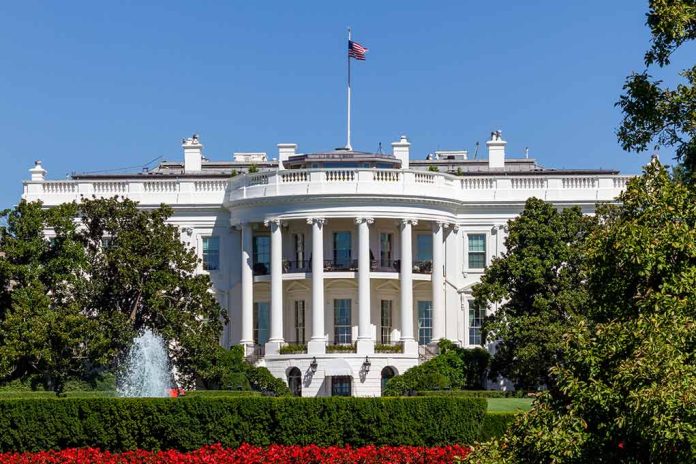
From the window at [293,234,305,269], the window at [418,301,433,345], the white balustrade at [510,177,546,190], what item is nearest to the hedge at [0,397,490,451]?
the window at [293,234,305,269]

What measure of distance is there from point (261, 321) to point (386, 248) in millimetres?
6874

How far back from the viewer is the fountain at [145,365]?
191ft

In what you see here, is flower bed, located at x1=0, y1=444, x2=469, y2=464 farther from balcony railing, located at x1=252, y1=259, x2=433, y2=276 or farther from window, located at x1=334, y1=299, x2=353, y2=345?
window, located at x1=334, y1=299, x2=353, y2=345

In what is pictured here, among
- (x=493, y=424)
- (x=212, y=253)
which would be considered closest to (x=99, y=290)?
(x=212, y=253)

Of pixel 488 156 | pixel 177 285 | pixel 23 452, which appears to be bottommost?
pixel 23 452

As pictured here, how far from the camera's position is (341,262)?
6831cm

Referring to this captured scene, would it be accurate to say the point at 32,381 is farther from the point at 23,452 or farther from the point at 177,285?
the point at 23,452

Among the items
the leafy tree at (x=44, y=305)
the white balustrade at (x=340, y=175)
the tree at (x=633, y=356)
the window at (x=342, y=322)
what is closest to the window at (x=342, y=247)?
the window at (x=342, y=322)

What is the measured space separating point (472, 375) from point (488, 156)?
17.8m

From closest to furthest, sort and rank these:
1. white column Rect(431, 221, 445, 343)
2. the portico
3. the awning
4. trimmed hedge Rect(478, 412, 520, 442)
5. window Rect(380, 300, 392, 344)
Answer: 1. trimmed hedge Rect(478, 412, 520, 442)
2. the awning
3. the portico
4. white column Rect(431, 221, 445, 343)
5. window Rect(380, 300, 392, 344)

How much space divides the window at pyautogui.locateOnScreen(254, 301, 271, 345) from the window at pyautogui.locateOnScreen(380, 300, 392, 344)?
538 cm

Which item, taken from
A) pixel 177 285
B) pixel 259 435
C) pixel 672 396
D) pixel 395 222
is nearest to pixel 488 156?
pixel 395 222

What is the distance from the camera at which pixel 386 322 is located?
68812 mm

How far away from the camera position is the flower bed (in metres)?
30.4
